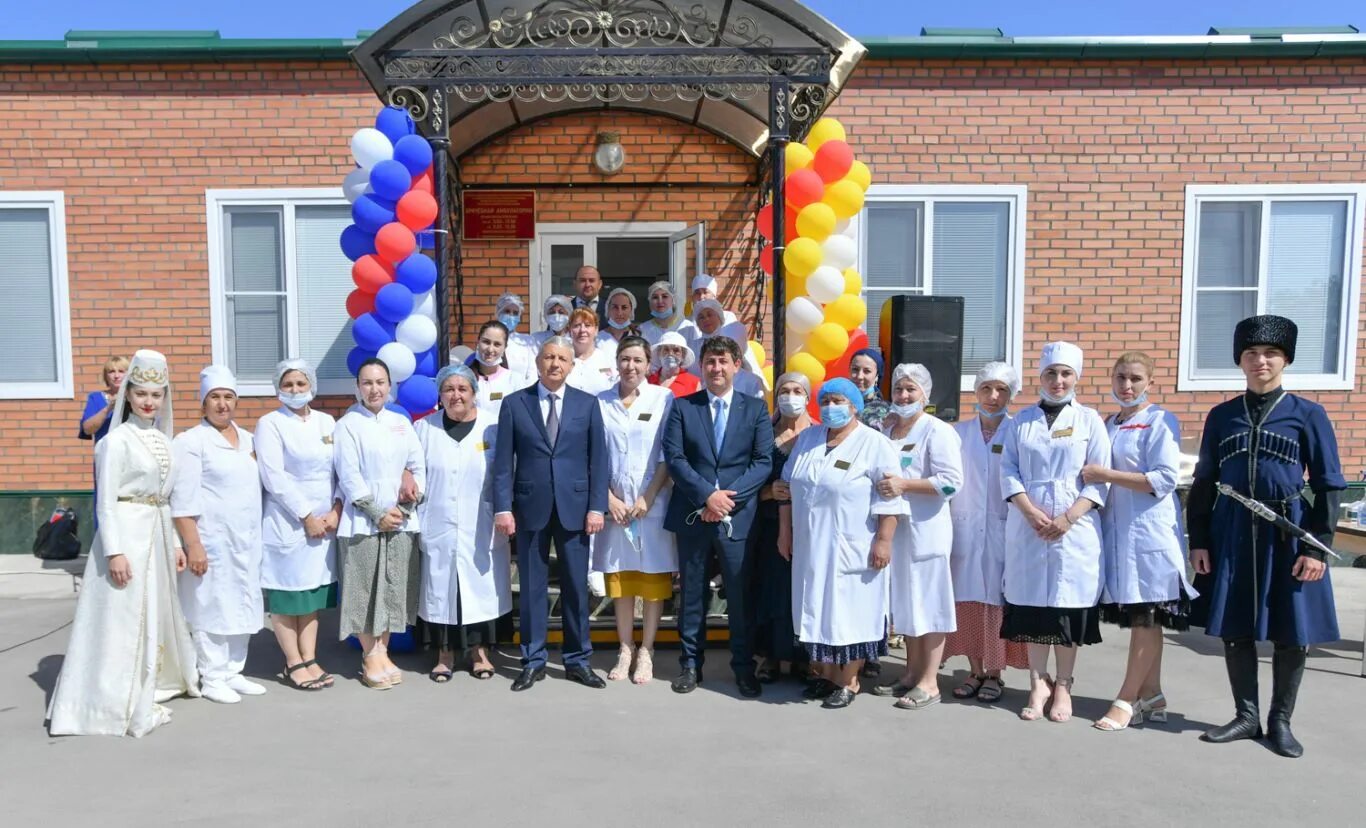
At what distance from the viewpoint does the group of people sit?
399 cm

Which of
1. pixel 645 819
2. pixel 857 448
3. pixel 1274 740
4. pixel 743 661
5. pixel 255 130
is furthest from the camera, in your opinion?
pixel 255 130

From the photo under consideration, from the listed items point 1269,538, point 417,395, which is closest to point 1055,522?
point 1269,538

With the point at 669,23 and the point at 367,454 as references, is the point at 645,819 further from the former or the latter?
the point at 669,23

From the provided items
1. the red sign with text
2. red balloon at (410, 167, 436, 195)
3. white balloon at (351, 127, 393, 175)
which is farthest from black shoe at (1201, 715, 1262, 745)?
the red sign with text

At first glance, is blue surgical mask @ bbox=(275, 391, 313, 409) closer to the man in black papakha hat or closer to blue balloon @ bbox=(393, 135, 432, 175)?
blue balloon @ bbox=(393, 135, 432, 175)

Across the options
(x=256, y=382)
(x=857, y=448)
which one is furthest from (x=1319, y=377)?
(x=256, y=382)

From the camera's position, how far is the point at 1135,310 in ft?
25.5

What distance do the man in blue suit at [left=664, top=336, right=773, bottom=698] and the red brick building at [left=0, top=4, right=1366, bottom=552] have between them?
11.4ft

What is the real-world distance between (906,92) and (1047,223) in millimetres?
1676

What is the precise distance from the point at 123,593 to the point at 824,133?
4.89m

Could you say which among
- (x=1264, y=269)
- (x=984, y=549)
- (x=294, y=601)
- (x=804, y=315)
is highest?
(x=1264, y=269)

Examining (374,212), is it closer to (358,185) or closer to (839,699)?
(358,185)

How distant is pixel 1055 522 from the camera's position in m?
4.05

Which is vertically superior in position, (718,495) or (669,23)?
(669,23)
